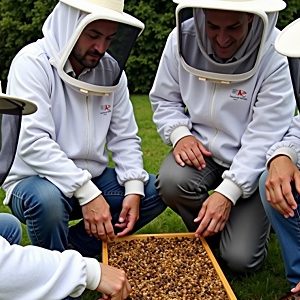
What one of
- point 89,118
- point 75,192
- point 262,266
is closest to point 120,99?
point 89,118

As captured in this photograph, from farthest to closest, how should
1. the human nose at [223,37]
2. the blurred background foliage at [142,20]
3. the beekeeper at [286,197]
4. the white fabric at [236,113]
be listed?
the blurred background foliage at [142,20], the white fabric at [236,113], the human nose at [223,37], the beekeeper at [286,197]

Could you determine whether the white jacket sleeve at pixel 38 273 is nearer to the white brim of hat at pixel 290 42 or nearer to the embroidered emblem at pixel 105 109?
the white brim of hat at pixel 290 42

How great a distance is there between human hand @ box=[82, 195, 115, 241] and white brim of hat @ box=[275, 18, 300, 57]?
135 cm

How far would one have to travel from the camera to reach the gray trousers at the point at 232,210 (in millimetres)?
4078

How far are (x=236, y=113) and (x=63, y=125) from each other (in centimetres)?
104

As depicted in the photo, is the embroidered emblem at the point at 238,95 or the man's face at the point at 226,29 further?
the embroidered emblem at the point at 238,95

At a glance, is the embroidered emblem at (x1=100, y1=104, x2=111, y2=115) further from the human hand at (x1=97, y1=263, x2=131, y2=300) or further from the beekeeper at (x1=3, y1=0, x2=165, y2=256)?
the human hand at (x1=97, y1=263, x2=131, y2=300)

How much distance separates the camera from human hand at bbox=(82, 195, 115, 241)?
3.81m

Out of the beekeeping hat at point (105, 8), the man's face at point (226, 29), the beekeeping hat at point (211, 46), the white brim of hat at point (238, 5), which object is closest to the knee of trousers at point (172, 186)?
the beekeeping hat at point (211, 46)

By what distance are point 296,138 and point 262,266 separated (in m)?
0.96

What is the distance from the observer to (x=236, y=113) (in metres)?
4.13

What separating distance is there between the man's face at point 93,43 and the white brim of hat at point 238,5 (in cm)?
44

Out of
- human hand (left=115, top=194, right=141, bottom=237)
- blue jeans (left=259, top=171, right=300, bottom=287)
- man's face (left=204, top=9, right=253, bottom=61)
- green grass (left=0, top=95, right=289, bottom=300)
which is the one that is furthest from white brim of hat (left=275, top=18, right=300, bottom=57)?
green grass (left=0, top=95, right=289, bottom=300)

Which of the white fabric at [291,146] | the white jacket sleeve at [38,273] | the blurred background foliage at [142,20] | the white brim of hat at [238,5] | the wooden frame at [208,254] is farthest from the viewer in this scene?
the blurred background foliage at [142,20]
